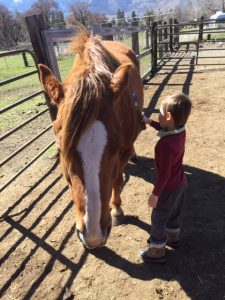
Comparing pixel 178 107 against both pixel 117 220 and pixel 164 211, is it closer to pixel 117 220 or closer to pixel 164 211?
pixel 164 211

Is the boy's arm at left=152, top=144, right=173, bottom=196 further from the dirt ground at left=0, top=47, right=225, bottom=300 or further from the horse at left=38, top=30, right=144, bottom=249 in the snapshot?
the dirt ground at left=0, top=47, right=225, bottom=300

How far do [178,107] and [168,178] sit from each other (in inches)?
21.9

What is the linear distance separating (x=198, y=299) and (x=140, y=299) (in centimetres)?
45

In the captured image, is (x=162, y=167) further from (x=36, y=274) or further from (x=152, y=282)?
(x=36, y=274)

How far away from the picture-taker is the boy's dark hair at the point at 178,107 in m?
2.27

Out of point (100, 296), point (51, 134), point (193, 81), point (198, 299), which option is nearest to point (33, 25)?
point (51, 134)

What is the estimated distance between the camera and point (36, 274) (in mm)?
2734

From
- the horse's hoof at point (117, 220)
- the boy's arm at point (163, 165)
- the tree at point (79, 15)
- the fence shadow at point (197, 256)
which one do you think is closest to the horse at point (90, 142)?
the boy's arm at point (163, 165)

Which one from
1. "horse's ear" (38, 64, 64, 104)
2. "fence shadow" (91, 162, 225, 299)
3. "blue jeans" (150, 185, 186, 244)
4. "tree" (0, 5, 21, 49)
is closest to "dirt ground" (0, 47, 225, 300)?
"fence shadow" (91, 162, 225, 299)

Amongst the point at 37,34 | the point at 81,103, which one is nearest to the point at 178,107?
the point at 81,103

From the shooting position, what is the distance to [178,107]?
227 cm

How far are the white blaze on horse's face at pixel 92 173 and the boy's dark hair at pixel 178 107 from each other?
730mm

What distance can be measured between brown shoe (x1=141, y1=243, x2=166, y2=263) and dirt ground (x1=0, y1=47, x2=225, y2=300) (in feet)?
0.19

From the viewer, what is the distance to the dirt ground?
2.51m
